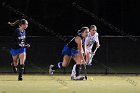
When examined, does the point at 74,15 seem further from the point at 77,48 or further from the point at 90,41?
the point at 77,48

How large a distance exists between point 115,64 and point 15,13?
7.52 metres

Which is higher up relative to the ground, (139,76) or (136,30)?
(136,30)

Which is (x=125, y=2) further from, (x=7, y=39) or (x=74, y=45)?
(x=74, y=45)

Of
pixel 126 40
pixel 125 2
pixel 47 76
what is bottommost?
pixel 47 76

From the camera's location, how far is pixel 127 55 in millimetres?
18453

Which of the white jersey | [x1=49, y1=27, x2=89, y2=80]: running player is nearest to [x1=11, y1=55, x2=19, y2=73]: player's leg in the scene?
[x1=49, y1=27, x2=89, y2=80]: running player

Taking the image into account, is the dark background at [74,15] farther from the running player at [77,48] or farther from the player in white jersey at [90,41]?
the running player at [77,48]

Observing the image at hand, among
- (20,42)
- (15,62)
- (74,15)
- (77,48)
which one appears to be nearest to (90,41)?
(77,48)

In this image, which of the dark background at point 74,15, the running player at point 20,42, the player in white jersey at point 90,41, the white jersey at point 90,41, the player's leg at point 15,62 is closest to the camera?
the running player at point 20,42

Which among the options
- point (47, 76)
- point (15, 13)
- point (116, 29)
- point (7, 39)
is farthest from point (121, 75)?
point (15, 13)

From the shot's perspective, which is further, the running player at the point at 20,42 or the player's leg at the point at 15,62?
the player's leg at the point at 15,62

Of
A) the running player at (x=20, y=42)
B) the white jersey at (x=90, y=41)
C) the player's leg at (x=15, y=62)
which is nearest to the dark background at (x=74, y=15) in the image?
the white jersey at (x=90, y=41)

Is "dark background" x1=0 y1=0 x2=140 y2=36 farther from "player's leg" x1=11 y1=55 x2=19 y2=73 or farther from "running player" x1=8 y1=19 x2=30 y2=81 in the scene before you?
"running player" x1=8 y1=19 x2=30 y2=81

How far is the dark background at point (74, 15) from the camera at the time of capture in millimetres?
24594
